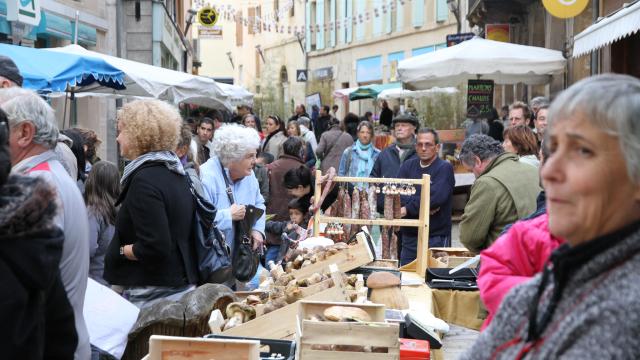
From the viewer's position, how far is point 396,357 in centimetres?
386

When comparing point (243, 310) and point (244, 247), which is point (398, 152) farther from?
point (243, 310)

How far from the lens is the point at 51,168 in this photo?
3.22 metres

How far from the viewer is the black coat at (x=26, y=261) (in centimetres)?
216

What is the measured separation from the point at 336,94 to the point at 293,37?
18.4 metres

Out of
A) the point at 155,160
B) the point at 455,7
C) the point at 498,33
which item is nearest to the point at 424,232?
the point at 155,160

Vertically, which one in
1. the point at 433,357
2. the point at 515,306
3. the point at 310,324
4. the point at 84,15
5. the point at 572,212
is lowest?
the point at 433,357

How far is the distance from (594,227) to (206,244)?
3448mm

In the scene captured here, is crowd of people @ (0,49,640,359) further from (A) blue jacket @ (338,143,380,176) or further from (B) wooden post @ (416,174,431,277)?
(A) blue jacket @ (338,143,380,176)

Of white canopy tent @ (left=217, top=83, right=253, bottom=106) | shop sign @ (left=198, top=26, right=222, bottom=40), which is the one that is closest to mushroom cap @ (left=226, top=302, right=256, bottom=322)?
white canopy tent @ (left=217, top=83, right=253, bottom=106)

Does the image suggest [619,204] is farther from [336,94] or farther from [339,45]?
[339,45]

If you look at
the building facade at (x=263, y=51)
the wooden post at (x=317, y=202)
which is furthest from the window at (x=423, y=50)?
the wooden post at (x=317, y=202)

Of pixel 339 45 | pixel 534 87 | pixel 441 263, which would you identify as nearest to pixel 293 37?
pixel 339 45

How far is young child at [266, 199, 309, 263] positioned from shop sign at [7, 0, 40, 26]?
315 centimetres

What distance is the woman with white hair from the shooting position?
19.5 ft
